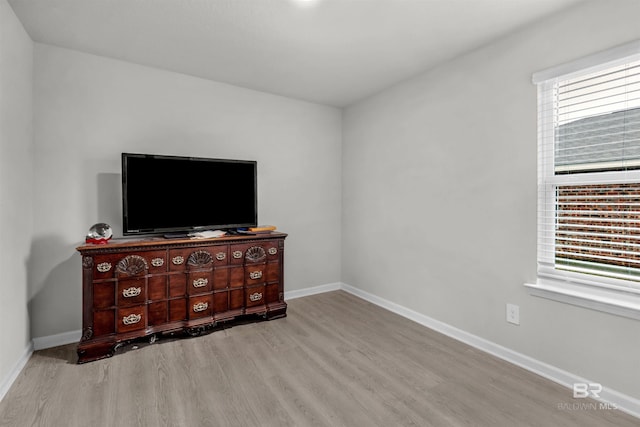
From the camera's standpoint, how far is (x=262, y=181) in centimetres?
354

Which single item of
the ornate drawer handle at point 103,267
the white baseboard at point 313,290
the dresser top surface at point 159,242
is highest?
the dresser top surface at point 159,242

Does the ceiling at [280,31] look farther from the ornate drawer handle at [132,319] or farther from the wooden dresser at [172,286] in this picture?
the ornate drawer handle at [132,319]

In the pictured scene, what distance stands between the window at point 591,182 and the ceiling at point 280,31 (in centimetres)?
53

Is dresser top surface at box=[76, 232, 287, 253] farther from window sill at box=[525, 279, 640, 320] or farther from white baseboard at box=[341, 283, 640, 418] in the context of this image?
window sill at box=[525, 279, 640, 320]

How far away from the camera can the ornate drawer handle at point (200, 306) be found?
2660mm

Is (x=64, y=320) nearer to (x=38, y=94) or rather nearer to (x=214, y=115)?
(x=38, y=94)

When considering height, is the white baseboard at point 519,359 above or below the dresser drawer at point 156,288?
below

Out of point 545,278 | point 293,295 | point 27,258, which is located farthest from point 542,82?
point 27,258

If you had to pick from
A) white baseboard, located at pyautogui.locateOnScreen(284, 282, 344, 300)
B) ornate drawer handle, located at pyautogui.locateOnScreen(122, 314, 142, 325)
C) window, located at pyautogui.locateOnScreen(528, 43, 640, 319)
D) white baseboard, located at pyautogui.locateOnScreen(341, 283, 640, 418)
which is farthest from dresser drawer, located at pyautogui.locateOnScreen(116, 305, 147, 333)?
window, located at pyautogui.locateOnScreen(528, 43, 640, 319)

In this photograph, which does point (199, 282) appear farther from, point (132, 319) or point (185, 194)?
point (185, 194)

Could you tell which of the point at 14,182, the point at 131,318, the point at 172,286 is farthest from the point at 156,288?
the point at 14,182

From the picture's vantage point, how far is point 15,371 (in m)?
2.04

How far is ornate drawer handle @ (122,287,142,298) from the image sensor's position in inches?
92.6

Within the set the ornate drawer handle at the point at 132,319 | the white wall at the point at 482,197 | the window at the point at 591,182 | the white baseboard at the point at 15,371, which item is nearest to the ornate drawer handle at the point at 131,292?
the ornate drawer handle at the point at 132,319
